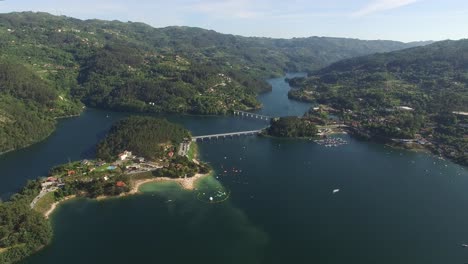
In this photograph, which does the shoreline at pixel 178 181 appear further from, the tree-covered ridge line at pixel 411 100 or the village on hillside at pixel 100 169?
the tree-covered ridge line at pixel 411 100

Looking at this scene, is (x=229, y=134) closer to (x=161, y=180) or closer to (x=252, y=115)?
(x=252, y=115)

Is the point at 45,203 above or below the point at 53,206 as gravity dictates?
above

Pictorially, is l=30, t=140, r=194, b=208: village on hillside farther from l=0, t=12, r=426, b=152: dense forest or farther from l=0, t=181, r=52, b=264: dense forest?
l=0, t=12, r=426, b=152: dense forest

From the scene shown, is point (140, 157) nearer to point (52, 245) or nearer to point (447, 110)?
point (52, 245)

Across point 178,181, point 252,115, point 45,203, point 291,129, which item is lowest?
point 252,115

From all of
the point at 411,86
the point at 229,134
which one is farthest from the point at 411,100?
the point at 229,134

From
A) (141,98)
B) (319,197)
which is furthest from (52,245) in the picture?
(141,98)

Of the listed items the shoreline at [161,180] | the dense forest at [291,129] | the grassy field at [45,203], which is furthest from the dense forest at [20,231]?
the dense forest at [291,129]
